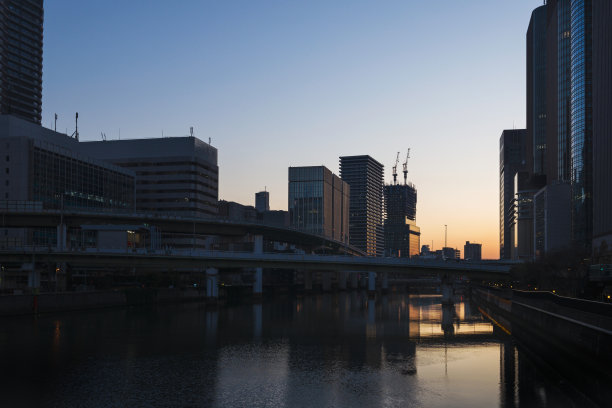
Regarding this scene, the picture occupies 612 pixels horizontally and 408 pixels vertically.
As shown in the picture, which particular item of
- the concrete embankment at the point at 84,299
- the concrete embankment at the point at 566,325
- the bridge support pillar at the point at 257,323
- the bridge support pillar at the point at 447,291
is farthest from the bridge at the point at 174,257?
the concrete embankment at the point at 566,325

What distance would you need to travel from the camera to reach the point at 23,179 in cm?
16112

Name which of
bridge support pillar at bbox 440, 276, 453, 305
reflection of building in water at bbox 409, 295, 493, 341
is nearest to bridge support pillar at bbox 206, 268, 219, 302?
reflection of building in water at bbox 409, 295, 493, 341

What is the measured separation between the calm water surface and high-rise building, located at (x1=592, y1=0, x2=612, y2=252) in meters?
94.2

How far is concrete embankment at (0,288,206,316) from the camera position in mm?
81869

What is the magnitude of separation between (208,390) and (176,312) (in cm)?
6409

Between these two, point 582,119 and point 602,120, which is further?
point 582,119

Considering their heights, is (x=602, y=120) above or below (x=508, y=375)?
above

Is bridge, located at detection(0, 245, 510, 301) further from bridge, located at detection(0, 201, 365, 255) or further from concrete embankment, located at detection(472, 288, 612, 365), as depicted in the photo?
concrete embankment, located at detection(472, 288, 612, 365)

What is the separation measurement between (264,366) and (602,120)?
467 feet

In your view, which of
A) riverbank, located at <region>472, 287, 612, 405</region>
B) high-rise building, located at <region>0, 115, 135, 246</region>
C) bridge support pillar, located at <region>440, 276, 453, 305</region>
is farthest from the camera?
high-rise building, located at <region>0, 115, 135, 246</region>

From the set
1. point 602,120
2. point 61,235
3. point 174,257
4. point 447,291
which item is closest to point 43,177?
point 61,235

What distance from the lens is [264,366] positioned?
45.2 m

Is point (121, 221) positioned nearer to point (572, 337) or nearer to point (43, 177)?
point (43, 177)

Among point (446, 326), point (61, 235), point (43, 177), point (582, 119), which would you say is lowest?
point (446, 326)
